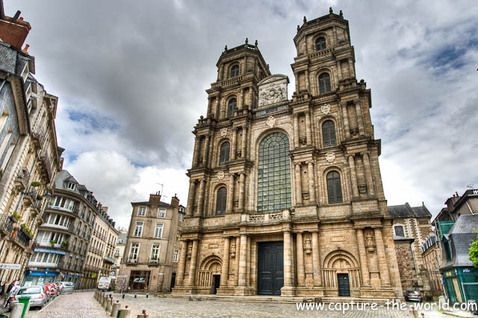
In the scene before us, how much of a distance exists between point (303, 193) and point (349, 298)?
799 cm

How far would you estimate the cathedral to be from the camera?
63.6 feet

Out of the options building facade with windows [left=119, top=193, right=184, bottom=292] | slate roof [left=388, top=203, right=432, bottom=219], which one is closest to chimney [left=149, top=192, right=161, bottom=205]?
building facade with windows [left=119, top=193, right=184, bottom=292]

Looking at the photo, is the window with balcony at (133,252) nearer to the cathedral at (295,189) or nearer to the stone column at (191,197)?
the cathedral at (295,189)

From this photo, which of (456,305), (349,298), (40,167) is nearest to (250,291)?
(349,298)

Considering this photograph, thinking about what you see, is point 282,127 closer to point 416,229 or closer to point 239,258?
point 239,258

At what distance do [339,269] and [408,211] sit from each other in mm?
37457

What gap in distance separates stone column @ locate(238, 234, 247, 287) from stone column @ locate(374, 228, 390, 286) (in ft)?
30.5

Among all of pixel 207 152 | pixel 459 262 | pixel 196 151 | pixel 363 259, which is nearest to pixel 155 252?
pixel 196 151

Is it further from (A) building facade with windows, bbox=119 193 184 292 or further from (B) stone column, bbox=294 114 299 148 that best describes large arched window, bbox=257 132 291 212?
(A) building facade with windows, bbox=119 193 184 292

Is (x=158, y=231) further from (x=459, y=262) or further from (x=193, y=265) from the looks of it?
(x=459, y=262)

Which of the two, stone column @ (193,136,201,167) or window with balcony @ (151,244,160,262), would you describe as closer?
stone column @ (193,136,201,167)

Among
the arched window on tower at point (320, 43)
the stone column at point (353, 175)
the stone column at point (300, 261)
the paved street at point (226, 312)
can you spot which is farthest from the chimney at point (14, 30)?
the arched window on tower at point (320, 43)

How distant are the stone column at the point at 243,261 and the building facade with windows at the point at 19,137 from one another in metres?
13.5

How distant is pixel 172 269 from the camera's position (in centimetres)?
3634
